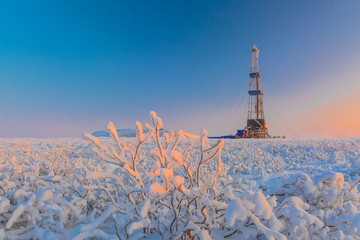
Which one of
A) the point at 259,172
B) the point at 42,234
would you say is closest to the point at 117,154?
the point at 42,234

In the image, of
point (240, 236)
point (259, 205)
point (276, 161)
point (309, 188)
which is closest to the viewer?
point (259, 205)

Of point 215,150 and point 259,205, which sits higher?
point 215,150

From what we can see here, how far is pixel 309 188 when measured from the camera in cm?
239

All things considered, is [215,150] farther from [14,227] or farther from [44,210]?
[14,227]

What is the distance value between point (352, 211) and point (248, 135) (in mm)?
29710

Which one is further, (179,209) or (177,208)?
(179,209)

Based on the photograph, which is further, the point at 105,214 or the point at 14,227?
the point at 14,227

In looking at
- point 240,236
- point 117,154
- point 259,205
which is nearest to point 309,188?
point 240,236

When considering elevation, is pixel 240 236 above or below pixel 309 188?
below

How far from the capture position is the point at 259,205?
4.51 ft

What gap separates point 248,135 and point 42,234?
101 feet

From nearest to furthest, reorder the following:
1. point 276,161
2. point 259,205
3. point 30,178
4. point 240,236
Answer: point 259,205 → point 240,236 → point 30,178 → point 276,161

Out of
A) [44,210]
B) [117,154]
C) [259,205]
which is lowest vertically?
[44,210]

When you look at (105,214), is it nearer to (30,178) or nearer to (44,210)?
(44,210)
